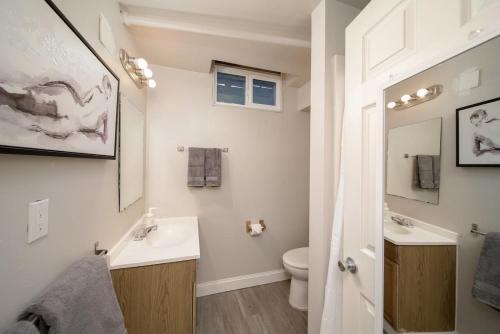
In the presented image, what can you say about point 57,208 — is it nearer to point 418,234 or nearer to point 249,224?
point 418,234

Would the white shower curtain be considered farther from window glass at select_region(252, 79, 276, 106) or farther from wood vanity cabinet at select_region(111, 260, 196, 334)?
window glass at select_region(252, 79, 276, 106)

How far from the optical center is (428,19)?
60 centimetres

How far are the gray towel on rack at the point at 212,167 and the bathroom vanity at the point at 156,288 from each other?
0.87 m

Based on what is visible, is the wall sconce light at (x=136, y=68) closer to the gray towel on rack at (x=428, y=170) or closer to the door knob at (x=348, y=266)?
the gray towel on rack at (x=428, y=170)

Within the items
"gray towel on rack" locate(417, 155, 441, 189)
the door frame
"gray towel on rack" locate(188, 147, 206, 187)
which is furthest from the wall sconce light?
"gray towel on rack" locate(417, 155, 441, 189)

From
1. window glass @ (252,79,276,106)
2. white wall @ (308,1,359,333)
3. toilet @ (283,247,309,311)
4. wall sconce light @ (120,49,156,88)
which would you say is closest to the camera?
white wall @ (308,1,359,333)

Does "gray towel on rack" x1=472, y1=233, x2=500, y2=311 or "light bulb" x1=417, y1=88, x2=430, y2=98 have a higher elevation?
"light bulb" x1=417, y1=88, x2=430, y2=98

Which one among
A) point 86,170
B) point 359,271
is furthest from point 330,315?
point 86,170

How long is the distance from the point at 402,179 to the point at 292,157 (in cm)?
167

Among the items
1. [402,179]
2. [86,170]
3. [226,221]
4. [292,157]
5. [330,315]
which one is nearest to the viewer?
[402,179]

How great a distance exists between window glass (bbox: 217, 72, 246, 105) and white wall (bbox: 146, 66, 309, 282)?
12 centimetres

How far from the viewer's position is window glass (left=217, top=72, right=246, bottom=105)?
6.93ft

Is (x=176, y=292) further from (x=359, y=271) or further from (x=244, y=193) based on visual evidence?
(x=244, y=193)

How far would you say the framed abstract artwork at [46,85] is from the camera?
1.50ft
